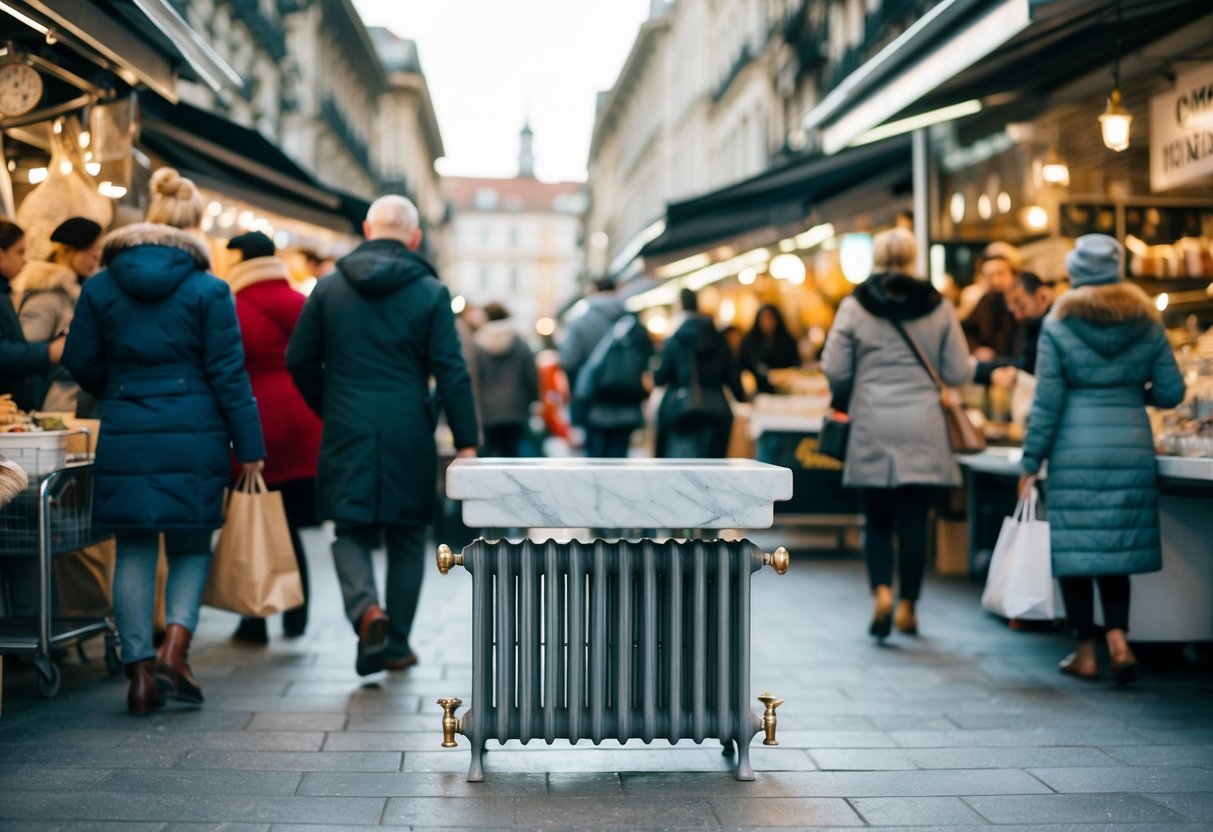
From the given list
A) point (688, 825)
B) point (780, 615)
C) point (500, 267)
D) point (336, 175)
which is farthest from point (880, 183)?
point (500, 267)

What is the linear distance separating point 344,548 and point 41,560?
126 cm

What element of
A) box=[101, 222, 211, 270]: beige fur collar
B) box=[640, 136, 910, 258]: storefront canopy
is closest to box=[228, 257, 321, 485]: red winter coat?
box=[101, 222, 211, 270]: beige fur collar

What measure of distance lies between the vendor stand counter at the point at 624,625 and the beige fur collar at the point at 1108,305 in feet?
9.03

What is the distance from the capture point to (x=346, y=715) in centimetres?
609

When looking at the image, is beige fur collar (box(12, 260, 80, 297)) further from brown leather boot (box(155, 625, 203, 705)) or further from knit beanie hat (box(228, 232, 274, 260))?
brown leather boot (box(155, 625, 203, 705))

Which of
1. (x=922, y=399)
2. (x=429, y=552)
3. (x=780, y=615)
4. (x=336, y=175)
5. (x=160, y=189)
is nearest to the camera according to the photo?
(x=160, y=189)

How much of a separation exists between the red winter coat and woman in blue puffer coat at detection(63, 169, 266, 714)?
4.27 feet

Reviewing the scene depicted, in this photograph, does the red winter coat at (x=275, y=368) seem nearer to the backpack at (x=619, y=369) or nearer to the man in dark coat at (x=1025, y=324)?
the man in dark coat at (x=1025, y=324)

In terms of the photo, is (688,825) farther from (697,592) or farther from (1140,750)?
(1140,750)

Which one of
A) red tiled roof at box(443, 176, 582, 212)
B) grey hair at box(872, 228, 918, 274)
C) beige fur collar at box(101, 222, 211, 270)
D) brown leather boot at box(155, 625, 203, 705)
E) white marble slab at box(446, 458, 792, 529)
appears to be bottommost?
brown leather boot at box(155, 625, 203, 705)

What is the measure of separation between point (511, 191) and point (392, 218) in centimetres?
14903

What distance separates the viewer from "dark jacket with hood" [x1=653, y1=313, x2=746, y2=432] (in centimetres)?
1216

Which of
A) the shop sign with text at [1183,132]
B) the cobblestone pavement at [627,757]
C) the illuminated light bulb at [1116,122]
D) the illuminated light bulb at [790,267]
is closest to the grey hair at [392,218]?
the cobblestone pavement at [627,757]

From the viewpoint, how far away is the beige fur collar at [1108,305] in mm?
6922
